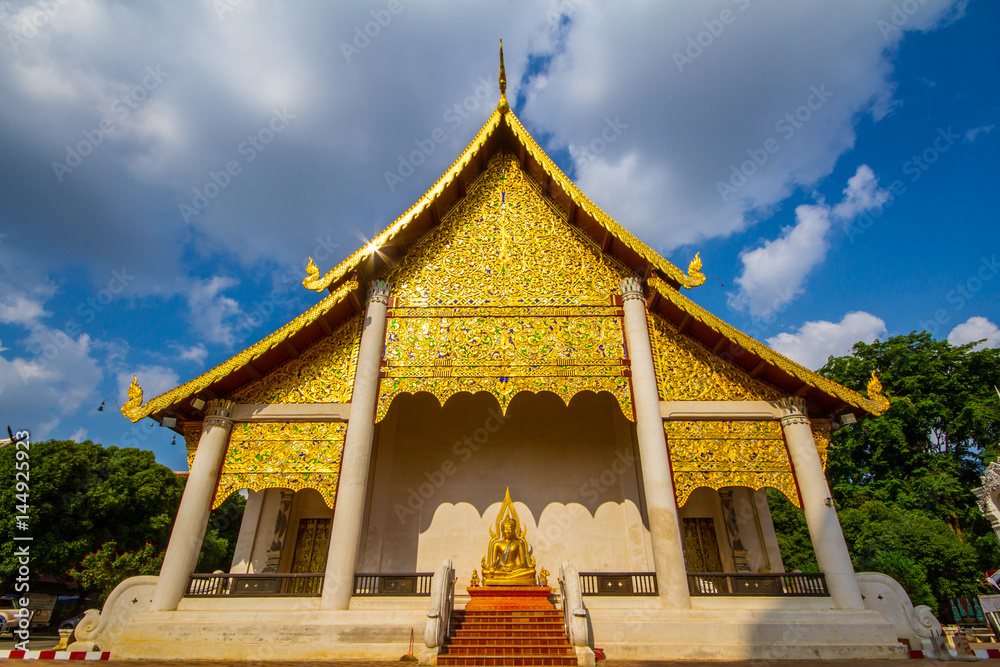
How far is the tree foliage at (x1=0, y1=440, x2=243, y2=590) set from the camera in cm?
1370

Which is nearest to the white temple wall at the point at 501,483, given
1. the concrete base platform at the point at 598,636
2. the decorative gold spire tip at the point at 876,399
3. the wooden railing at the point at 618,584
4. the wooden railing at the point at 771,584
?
the wooden railing at the point at 618,584

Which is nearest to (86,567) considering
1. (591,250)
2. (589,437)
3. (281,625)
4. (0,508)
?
(0,508)

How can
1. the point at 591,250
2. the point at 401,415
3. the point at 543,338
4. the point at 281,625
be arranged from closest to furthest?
the point at 281,625, the point at 543,338, the point at 591,250, the point at 401,415

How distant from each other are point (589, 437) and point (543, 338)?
290 centimetres

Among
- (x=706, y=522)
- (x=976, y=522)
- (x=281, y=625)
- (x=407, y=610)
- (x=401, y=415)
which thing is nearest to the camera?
(x=281, y=625)

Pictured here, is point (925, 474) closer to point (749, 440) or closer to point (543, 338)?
point (749, 440)

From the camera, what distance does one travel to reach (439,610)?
5.66 meters

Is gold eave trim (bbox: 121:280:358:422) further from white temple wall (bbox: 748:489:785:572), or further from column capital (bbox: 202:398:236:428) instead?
white temple wall (bbox: 748:489:785:572)

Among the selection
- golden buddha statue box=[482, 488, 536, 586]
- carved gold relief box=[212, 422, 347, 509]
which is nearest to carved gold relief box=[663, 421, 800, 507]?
golden buddha statue box=[482, 488, 536, 586]

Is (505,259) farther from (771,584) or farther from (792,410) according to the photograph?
(771,584)

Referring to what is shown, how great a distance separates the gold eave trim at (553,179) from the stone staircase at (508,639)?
4.90 metres

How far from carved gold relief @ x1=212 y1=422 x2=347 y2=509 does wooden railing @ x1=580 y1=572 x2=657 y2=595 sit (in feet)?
11.6

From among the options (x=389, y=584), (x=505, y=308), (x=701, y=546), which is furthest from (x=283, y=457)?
(x=701, y=546)

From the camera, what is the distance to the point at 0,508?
44.0 feet
